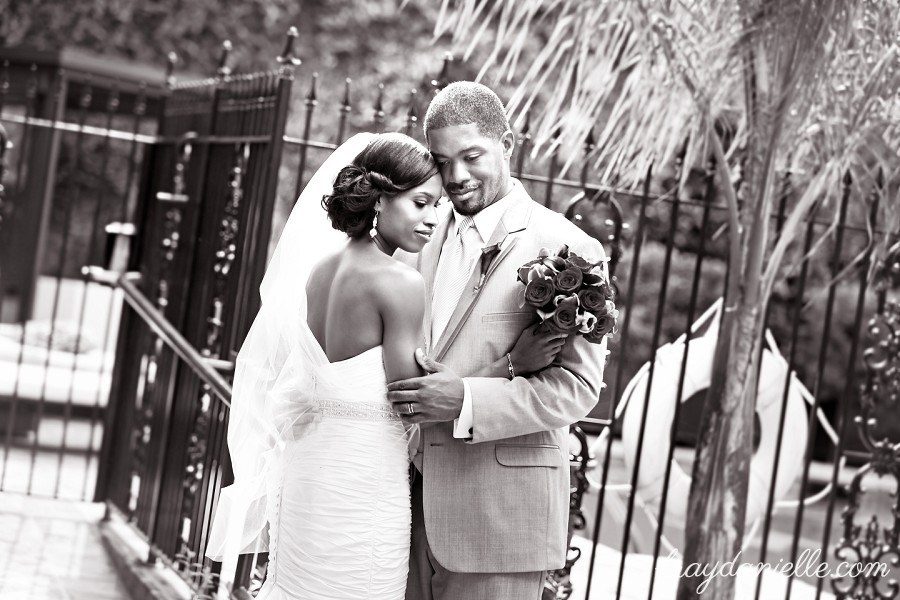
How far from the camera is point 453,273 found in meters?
3.30

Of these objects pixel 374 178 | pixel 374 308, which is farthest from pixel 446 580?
pixel 374 178

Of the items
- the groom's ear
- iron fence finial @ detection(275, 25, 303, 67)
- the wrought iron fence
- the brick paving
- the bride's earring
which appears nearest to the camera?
the bride's earring

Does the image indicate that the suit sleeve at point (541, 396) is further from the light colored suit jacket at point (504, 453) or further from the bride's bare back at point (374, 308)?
the bride's bare back at point (374, 308)

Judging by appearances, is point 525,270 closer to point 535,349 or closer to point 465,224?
point 535,349

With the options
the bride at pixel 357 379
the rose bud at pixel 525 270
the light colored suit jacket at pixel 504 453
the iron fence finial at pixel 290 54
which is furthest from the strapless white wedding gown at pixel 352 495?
the iron fence finial at pixel 290 54

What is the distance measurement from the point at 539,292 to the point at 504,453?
0.49m

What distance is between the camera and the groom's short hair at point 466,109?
321cm

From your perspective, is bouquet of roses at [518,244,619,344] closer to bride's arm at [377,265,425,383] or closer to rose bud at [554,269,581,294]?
rose bud at [554,269,581,294]

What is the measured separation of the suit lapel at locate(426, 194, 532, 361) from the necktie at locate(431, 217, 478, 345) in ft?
0.07

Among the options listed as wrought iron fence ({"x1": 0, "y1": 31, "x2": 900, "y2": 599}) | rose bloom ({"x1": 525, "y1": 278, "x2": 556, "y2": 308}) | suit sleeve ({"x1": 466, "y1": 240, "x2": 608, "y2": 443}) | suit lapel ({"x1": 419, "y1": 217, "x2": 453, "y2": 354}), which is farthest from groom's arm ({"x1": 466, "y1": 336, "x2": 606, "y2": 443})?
wrought iron fence ({"x1": 0, "y1": 31, "x2": 900, "y2": 599})

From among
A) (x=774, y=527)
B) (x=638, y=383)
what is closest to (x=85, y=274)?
(x=638, y=383)

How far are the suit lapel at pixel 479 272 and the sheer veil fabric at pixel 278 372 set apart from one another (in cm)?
35

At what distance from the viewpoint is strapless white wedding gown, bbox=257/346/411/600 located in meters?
3.11

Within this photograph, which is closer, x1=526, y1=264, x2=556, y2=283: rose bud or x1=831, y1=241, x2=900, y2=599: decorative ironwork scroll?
x1=526, y1=264, x2=556, y2=283: rose bud
